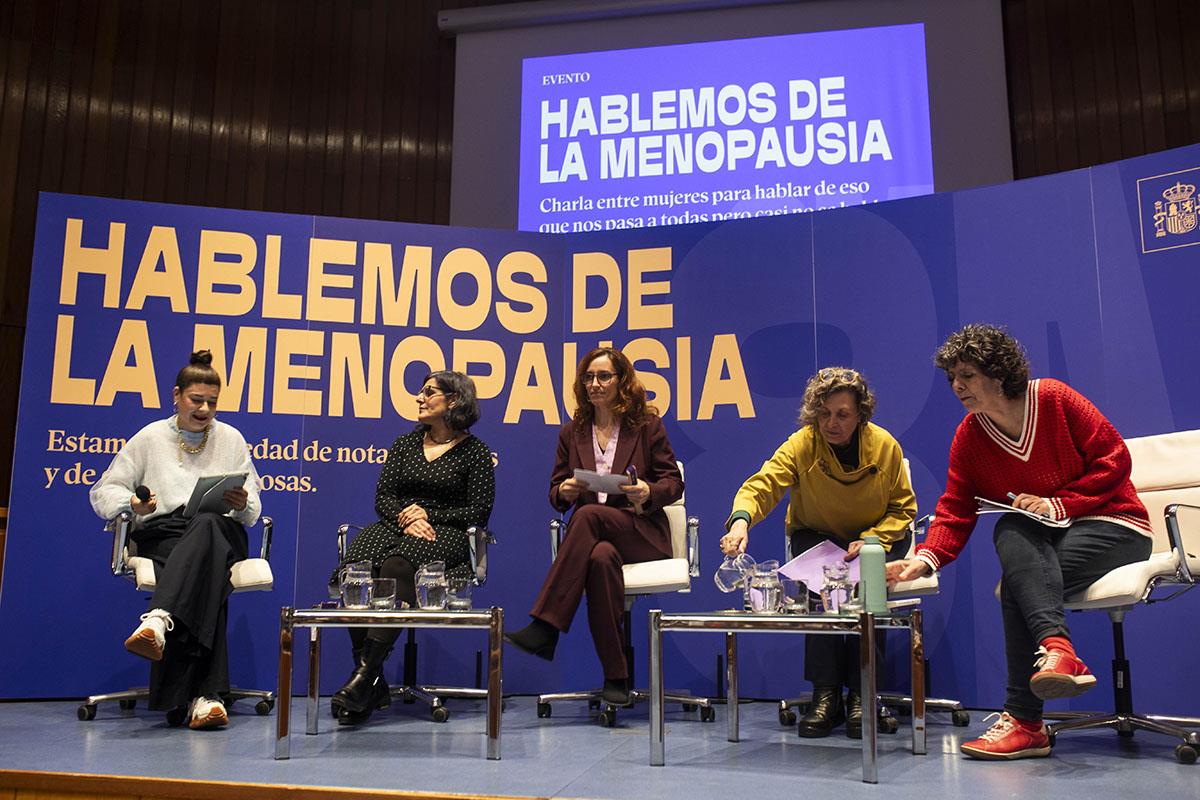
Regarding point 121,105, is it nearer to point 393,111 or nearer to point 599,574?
point 393,111

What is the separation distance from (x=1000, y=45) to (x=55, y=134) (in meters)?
5.26

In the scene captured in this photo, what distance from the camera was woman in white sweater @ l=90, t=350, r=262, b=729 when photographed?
3322 millimetres

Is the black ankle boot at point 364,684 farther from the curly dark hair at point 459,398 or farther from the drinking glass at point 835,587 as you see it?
the drinking glass at point 835,587

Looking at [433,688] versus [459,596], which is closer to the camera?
[459,596]

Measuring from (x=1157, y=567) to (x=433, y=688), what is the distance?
7.96 feet

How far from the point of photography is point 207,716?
3273mm

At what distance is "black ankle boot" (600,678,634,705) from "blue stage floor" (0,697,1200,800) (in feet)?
0.29

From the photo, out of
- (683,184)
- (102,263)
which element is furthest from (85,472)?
(683,184)

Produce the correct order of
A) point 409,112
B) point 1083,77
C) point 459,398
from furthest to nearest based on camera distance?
point 409,112, point 1083,77, point 459,398

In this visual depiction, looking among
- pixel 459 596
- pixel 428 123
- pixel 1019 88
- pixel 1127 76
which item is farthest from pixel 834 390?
pixel 428 123

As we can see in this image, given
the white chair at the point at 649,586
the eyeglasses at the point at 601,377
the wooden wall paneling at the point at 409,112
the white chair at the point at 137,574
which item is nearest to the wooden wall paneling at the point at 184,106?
the wooden wall paneling at the point at 409,112

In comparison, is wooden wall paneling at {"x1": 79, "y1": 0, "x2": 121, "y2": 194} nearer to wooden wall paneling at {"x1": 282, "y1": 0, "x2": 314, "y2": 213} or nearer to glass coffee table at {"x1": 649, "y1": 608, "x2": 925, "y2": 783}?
wooden wall paneling at {"x1": 282, "y1": 0, "x2": 314, "y2": 213}

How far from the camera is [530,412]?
4.65 metres

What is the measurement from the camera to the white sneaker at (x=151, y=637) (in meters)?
3.10
